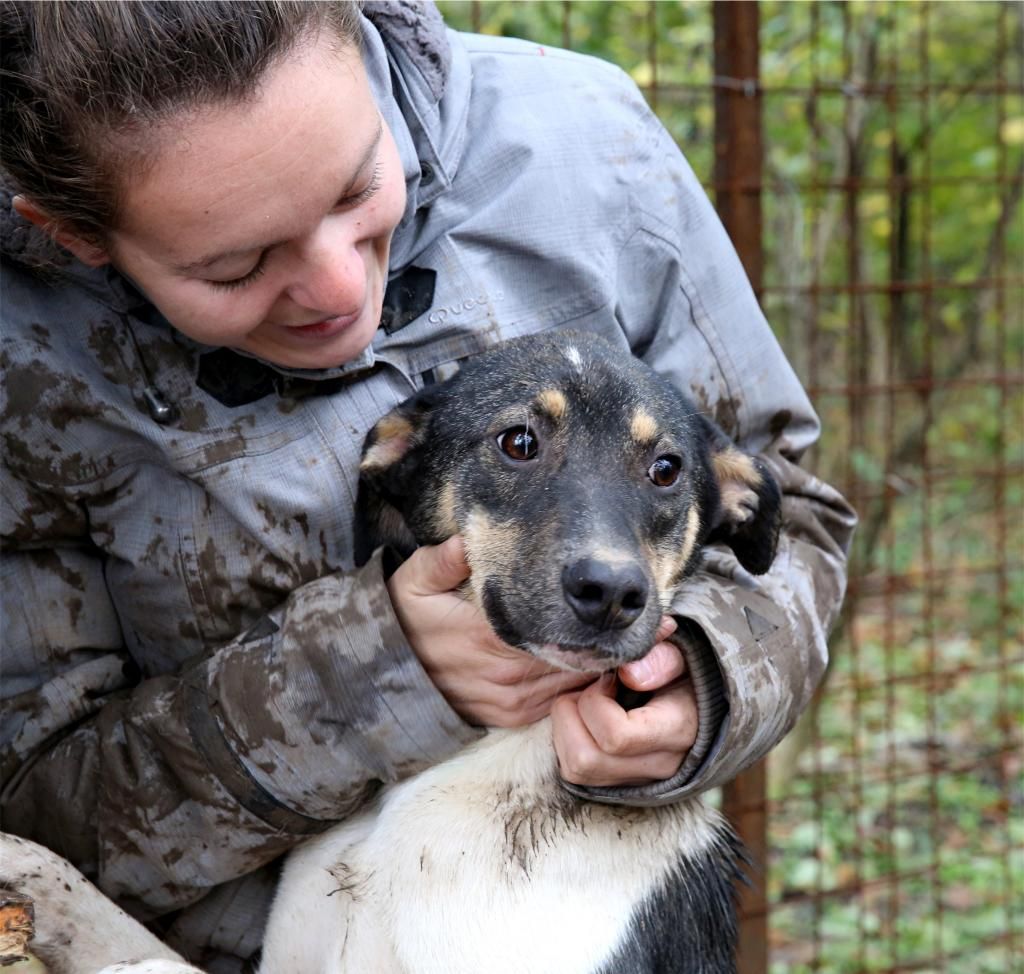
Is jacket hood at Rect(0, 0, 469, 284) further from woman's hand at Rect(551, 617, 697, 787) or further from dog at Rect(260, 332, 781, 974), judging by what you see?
woman's hand at Rect(551, 617, 697, 787)

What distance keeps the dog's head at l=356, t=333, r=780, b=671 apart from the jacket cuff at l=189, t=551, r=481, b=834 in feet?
0.64

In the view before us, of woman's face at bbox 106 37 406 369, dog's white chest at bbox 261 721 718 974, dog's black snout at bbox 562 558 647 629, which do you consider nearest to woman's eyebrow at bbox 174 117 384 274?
woman's face at bbox 106 37 406 369

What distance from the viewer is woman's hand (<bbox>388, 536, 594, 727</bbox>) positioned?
2.29 metres

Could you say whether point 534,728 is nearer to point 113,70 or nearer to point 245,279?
point 245,279

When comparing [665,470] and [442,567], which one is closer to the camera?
[442,567]

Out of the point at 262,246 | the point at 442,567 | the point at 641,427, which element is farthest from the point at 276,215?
the point at 641,427

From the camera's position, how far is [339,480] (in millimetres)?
2514

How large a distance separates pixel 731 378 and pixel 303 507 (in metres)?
0.98

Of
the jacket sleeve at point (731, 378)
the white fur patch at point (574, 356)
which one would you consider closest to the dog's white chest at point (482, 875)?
the jacket sleeve at point (731, 378)

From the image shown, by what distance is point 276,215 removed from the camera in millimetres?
2043

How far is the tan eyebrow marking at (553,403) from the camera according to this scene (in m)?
2.39

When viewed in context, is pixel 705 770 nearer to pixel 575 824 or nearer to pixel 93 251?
pixel 575 824

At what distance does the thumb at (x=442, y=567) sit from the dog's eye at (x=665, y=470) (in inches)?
16.6

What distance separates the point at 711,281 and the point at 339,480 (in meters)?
0.93
